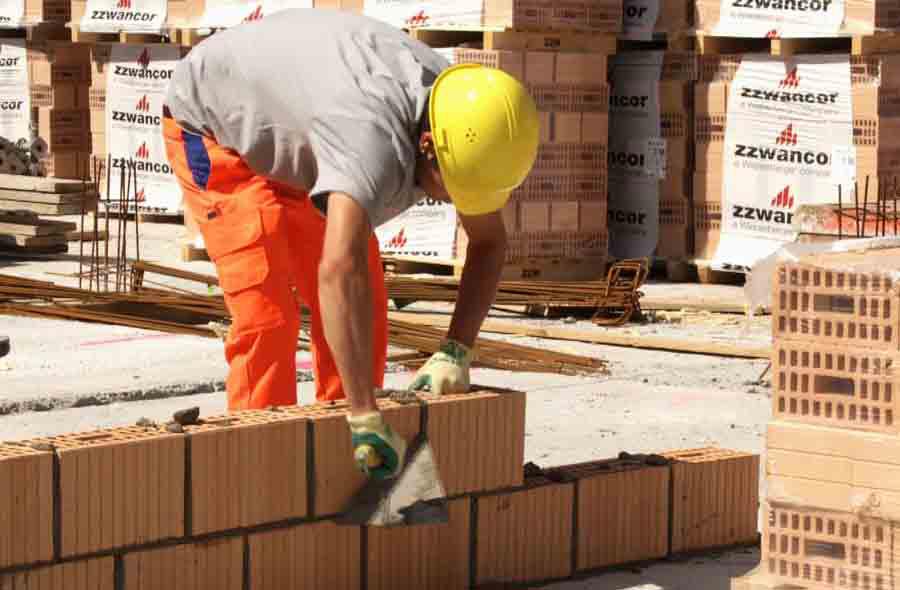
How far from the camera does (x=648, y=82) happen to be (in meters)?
11.7

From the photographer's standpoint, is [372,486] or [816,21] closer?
[372,486]

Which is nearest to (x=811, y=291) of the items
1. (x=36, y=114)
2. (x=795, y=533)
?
(x=795, y=533)

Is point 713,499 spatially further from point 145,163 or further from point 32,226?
point 145,163

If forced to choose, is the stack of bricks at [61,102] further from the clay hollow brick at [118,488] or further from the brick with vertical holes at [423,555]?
the clay hollow brick at [118,488]

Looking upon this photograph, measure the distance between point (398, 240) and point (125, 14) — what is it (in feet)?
11.8

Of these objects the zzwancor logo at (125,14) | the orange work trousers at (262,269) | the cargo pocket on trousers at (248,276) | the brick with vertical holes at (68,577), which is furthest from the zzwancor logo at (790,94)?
the brick with vertical holes at (68,577)

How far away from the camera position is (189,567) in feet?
13.8

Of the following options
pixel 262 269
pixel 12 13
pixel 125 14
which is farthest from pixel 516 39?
pixel 262 269

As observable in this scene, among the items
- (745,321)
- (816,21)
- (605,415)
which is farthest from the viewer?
(816,21)

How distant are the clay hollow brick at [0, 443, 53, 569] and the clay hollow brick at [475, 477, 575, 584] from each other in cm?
124

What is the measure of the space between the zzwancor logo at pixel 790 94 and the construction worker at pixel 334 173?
19.7ft

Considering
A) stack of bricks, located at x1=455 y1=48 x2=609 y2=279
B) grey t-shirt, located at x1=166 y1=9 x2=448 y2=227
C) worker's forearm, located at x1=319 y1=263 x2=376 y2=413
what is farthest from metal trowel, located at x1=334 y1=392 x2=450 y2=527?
stack of bricks, located at x1=455 y1=48 x2=609 y2=279

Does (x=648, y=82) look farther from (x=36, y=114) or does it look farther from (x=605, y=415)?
(x=36, y=114)

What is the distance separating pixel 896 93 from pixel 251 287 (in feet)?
20.8
